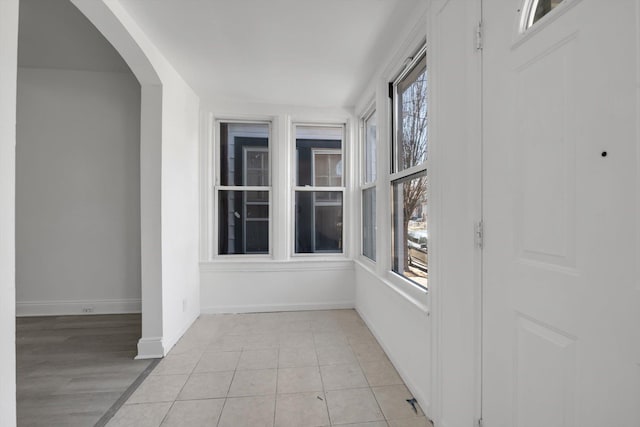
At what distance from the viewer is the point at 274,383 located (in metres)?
1.96

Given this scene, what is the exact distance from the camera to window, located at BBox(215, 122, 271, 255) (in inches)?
136

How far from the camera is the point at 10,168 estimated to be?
1102 millimetres

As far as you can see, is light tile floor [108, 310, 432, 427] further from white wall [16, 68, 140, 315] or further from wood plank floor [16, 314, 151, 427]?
white wall [16, 68, 140, 315]

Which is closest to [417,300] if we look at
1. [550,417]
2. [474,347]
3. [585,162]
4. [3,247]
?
[474,347]

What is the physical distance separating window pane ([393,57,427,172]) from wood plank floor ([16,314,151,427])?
2608mm

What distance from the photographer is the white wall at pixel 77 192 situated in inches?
121

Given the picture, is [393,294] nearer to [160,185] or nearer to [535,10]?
[535,10]

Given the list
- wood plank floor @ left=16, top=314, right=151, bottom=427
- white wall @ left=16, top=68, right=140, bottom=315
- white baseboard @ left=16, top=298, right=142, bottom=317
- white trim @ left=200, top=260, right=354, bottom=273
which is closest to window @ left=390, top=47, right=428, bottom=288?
white trim @ left=200, top=260, right=354, bottom=273

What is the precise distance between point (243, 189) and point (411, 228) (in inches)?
85.0

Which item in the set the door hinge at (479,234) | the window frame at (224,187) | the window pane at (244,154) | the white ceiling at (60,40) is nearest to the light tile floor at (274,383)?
the window frame at (224,187)

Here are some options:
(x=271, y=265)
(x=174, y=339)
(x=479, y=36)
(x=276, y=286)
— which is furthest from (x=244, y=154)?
(x=479, y=36)

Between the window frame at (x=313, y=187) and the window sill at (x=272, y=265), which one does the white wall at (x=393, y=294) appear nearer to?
the window sill at (x=272, y=265)

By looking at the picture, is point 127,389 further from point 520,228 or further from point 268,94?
point 268,94

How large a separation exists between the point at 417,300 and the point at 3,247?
2.07 meters
